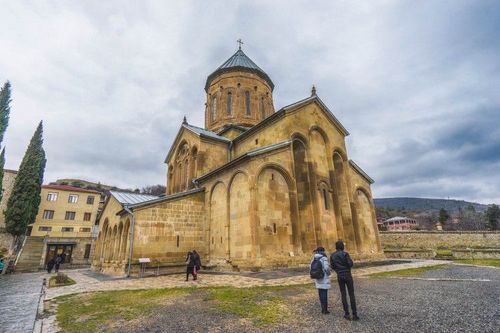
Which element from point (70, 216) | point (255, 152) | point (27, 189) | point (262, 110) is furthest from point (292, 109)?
point (70, 216)

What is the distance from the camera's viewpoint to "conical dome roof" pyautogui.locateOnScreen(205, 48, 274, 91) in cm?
2309

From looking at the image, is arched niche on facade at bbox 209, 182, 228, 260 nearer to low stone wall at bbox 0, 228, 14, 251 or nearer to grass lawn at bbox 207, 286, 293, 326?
grass lawn at bbox 207, 286, 293, 326

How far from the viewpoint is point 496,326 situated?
3.77 metres

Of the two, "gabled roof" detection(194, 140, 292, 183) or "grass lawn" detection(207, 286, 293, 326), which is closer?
"grass lawn" detection(207, 286, 293, 326)

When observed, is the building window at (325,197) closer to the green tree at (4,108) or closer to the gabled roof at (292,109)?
the gabled roof at (292,109)

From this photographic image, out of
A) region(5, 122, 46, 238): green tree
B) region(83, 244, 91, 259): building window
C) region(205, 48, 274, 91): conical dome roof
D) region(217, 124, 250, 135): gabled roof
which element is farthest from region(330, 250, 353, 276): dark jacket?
region(83, 244, 91, 259): building window

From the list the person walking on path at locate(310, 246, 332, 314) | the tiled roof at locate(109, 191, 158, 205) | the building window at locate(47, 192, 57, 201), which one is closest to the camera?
the person walking on path at locate(310, 246, 332, 314)

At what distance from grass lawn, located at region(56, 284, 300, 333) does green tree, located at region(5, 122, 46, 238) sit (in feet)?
84.0

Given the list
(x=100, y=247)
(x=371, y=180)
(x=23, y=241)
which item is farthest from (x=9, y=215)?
(x=371, y=180)

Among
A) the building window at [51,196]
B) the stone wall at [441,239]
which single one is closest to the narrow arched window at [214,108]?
the stone wall at [441,239]

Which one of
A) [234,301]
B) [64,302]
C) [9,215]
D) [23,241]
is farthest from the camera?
[23,241]

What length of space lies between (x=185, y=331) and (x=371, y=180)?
1842cm

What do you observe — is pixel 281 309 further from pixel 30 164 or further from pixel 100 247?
pixel 30 164

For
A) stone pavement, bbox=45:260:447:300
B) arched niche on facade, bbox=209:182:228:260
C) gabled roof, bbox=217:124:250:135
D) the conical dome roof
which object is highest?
the conical dome roof
